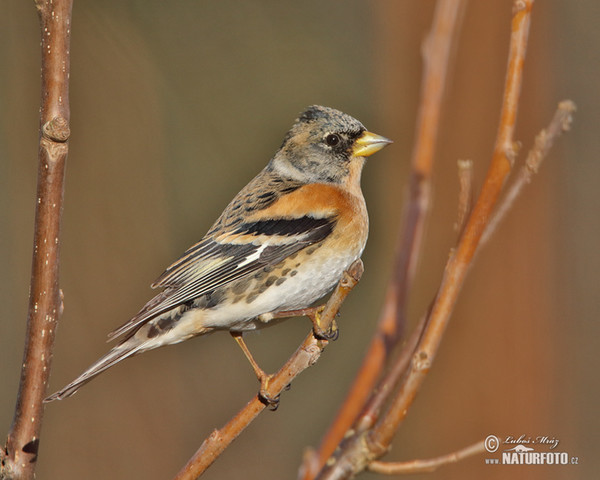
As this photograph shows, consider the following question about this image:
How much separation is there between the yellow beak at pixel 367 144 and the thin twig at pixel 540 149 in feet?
4.84

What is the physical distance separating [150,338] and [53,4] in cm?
140

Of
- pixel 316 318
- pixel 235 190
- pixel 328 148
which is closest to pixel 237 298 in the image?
pixel 316 318

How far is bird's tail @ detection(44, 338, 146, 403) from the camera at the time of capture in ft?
7.03

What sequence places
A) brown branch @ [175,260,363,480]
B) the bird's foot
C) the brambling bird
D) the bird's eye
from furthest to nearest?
the bird's eye < the brambling bird < the bird's foot < brown branch @ [175,260,363,480]

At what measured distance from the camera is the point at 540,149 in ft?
4.69

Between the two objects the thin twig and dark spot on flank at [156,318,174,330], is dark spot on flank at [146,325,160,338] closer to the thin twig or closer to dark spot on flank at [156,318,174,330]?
dark spot on flank at [156,318,174,330]

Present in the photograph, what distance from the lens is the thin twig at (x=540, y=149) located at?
1.41 meters

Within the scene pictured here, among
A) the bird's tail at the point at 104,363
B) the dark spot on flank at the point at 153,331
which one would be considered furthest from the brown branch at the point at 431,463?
the dark spot on flank at the point at 153,331

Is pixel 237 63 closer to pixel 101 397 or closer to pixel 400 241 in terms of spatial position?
pixel 101 397

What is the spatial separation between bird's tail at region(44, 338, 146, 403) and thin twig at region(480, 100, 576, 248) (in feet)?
4.16

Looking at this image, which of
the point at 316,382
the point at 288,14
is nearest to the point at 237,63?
the point at 288,14

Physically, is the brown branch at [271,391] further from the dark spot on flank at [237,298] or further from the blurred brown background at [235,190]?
the blurred brown background at [235,190]

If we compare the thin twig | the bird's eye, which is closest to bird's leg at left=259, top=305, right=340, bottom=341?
the thin twig

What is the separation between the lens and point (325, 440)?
1.60 m
